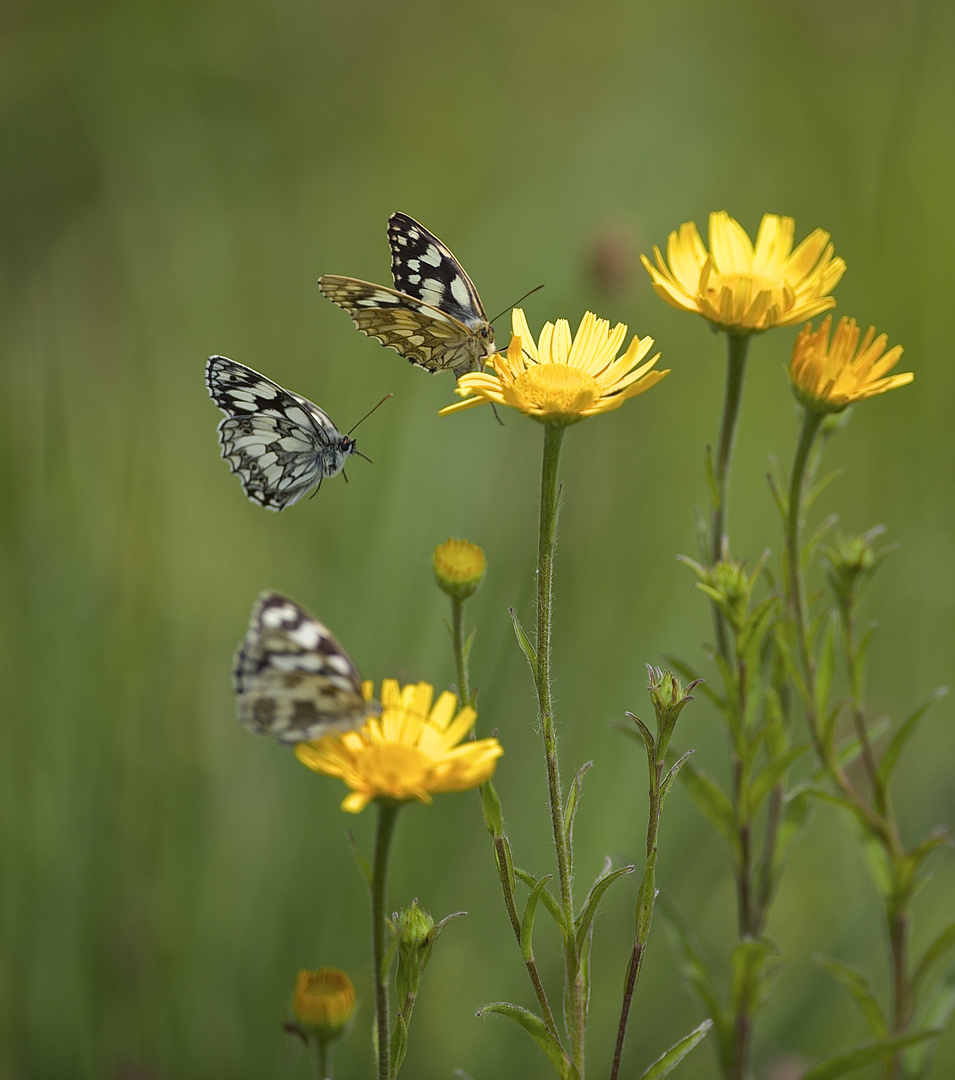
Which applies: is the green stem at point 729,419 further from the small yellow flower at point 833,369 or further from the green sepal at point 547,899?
the green sepal at point 547,899

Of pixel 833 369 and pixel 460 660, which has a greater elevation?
pixel 833 369

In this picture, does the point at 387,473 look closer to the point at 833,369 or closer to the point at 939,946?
the point at 833,369

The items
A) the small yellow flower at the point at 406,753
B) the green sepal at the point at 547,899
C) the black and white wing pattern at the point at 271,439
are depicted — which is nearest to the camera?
the small yellow flower at the point at 406,753

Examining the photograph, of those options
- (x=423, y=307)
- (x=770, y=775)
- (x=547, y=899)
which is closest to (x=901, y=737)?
(x=770, y=775)

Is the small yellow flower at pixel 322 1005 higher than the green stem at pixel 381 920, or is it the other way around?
the green stem at pixel 381 920

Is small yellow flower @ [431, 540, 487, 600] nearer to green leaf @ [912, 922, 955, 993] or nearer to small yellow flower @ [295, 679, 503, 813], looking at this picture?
small yellow flower @ [295, 679, 503, 813]

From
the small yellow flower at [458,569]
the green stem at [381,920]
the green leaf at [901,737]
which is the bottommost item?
the green stem at [381,920]

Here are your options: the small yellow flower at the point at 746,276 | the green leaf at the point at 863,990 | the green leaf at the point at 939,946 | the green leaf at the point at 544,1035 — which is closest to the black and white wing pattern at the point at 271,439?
the small yellow flower at the point at 746,276
